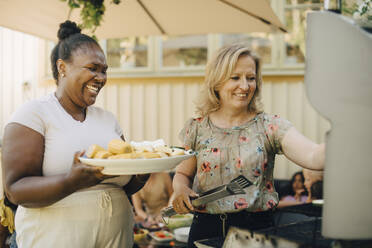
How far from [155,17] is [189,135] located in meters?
1.75

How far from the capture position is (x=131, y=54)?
226 inches

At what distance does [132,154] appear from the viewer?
65.4 inches

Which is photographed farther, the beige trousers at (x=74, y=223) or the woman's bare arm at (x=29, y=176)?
the beige trousers at (x=74, y=223)

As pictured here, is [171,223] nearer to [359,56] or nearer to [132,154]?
[132,154]

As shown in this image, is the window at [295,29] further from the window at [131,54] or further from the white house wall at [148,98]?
the window at [131,54]

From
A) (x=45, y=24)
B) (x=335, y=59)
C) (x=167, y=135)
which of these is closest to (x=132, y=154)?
(x=335, y=59)

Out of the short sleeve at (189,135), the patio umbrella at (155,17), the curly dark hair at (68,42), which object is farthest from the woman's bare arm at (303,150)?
the patio umbrella at (155,17)

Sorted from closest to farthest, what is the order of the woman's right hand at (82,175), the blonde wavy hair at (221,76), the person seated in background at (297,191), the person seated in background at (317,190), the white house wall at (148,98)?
1. the woman's right hand at (82,175)
2. the blonde wavy hair at (221,76)
3. the person seated in background at (317,190)
4. the person seated in background at (297,191)
5. the white house wall at (148,98)

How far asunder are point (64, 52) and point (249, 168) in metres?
1.08

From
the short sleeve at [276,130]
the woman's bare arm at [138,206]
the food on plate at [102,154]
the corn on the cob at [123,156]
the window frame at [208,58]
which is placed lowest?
the woman's bare arm at [138,206]

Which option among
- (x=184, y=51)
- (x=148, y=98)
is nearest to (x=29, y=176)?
(x=148, y=98)

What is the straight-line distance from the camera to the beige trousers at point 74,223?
68.9 inches

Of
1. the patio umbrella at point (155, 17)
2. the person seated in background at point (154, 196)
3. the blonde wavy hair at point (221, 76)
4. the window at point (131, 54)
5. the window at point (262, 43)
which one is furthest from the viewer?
the window at point (131, 54)

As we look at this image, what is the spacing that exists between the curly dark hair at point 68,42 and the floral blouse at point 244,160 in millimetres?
782
